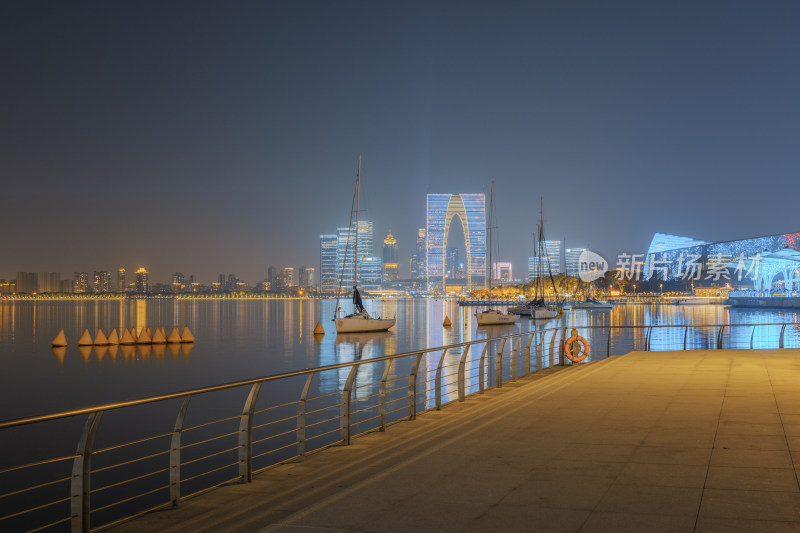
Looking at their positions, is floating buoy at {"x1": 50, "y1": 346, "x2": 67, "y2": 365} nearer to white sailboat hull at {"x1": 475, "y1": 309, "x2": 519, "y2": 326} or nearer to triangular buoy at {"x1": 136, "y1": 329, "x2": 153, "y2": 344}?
triangular buoy at {"x1": 136, "y1": 329, "x2": 153, "y2": 344}

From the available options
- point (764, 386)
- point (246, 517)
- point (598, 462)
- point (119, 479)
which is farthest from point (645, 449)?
point (119, 479)

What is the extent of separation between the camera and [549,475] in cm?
731

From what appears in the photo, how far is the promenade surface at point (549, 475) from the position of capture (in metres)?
5.83

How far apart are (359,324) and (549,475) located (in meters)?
51.8

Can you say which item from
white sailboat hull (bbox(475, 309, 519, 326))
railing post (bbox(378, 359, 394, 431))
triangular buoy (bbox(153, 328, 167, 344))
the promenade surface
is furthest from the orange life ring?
white sailboat hull (bbox(475, 309, 519, 326))

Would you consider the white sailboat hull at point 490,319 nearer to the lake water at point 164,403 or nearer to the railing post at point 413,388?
the lake water at point 164,403

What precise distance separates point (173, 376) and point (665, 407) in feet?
81.9

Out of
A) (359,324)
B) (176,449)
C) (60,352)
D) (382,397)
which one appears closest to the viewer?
(176,449)

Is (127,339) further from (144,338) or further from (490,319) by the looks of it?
(490,319)

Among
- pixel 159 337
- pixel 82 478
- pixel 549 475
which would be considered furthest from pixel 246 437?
pixel 159 337

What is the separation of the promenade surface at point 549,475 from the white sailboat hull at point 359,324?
4509 centimetres

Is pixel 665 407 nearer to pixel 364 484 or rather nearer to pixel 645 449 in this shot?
pixel 645 449

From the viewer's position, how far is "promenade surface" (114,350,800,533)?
5.83 metres

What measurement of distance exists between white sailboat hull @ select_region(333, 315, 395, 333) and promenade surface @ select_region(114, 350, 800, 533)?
45088 mm
